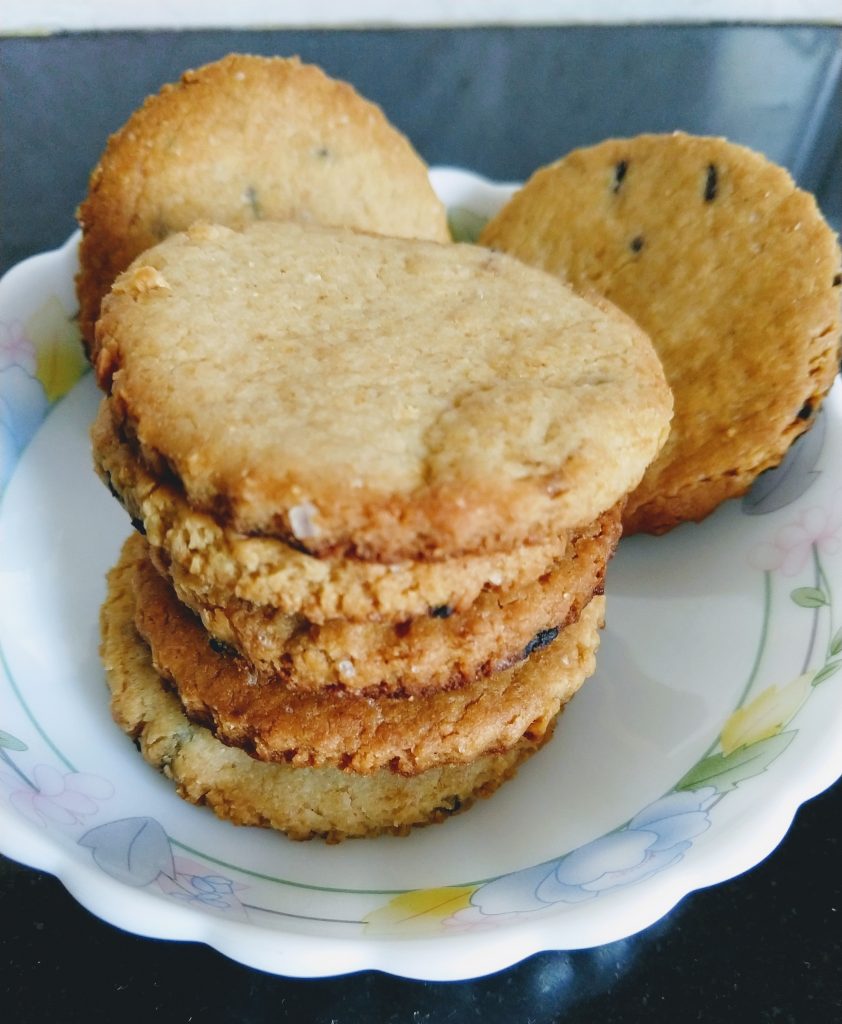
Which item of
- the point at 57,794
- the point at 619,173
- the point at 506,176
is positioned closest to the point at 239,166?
the point at 619,173

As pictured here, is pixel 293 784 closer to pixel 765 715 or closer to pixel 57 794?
pixel 57 794

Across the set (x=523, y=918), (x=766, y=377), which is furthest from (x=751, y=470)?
(x=523, y=918)

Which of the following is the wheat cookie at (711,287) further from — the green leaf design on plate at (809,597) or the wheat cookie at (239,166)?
the wheat cookie at (239,166)

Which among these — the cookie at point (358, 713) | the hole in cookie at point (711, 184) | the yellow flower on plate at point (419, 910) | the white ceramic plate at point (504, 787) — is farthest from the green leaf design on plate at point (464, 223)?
the yellow flower on plate at point (419, 910)

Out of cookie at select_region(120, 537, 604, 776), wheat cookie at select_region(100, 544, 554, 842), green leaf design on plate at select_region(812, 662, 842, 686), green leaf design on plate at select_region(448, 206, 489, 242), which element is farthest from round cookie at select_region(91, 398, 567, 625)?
green leaf design on plate at select_region(448, 206, 489, 242)

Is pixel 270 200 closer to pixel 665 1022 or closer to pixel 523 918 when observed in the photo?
pixel 523 918
